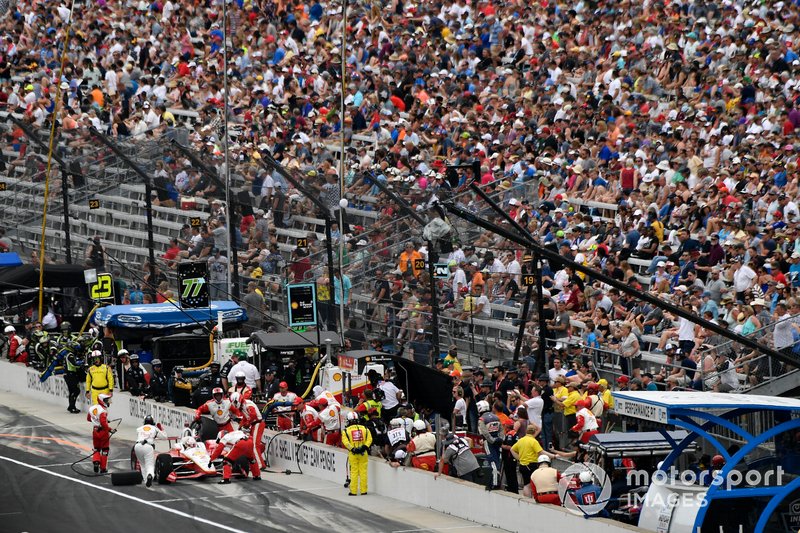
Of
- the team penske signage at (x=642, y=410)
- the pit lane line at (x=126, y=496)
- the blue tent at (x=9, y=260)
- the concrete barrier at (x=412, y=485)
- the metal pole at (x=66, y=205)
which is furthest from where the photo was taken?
the blue tent at (x=9, y=260)

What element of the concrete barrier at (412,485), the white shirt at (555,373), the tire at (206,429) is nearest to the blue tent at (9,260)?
the concrete barrier at (412,485)

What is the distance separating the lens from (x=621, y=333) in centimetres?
2462

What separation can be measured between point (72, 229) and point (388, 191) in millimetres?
10396

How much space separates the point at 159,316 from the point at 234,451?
6.76 meters

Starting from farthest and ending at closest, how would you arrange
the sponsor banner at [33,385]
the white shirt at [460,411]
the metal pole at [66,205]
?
the metal pole at [66,205] < the sponsor banner at [33,385] < the white shirt at [460,411]

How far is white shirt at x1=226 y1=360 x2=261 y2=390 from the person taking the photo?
91.1 feet

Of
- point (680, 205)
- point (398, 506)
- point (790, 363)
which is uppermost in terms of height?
point (680, 205)

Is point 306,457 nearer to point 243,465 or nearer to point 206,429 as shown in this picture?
Answer: point 243,465

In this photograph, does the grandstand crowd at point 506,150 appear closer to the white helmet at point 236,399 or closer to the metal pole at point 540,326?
the metal pole at point 540,326

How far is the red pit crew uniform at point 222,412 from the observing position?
2583 centimetres

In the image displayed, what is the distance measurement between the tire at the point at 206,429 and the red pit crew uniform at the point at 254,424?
54 cm

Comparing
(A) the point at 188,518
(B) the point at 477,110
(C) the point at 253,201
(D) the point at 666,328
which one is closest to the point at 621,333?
(D) the point at 666,328

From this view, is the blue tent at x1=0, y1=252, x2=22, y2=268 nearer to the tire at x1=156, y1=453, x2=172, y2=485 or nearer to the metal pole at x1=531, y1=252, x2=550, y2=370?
the tire at x1=156, y1=453, x2=172, y2=485

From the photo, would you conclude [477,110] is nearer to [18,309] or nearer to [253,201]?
[253,201]
